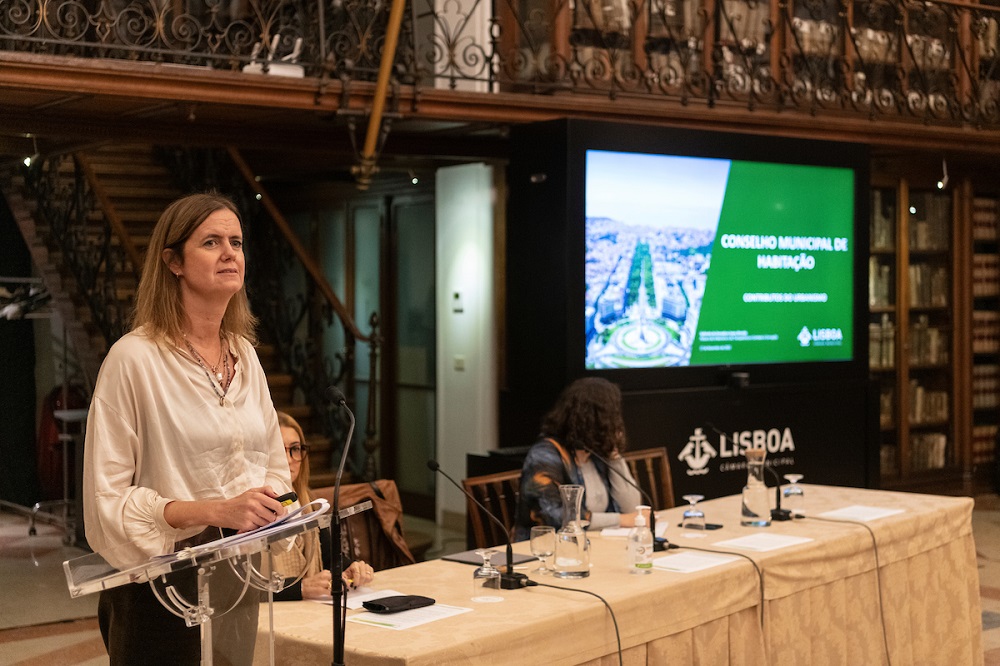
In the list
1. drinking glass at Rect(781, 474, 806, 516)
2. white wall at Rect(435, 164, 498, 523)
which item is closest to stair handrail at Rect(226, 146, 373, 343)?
white wall at Rect(435, 164, 498, 523)

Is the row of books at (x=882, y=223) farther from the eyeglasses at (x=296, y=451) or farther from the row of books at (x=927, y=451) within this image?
the eyeglasses at (x=296, y=451)

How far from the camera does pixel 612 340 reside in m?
7.13

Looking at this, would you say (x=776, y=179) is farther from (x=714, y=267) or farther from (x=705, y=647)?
(x=705, y=647)

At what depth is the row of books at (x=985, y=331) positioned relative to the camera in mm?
10664

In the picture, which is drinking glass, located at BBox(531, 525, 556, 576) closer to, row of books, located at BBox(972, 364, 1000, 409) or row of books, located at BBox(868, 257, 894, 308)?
row of books, located at BBox(868, 257, 894, 308)

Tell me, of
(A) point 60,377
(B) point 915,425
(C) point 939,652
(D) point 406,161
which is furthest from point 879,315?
(A) point 60,377

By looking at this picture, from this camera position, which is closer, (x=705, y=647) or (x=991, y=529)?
(x=705, y=647)

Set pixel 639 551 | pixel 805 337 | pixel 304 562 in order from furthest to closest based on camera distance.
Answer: pixel 805 337 → pixel 639 551 → pixel 304 562

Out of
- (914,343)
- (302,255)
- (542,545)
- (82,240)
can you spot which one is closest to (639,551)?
(542,545)

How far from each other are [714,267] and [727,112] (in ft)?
3.29

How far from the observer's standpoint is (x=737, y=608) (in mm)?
3828

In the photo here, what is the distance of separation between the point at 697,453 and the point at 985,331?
4514mm

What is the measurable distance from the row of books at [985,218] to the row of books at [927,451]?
69.4 inches

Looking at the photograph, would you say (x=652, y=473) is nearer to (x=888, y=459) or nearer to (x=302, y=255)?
(x=302, y=255)
